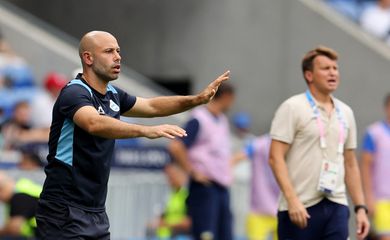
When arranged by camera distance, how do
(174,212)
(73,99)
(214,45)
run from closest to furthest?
(73,99), (174,212), (214,45)

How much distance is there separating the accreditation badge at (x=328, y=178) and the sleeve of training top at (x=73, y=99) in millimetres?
2394

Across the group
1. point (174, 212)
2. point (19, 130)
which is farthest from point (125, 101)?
point (19, 130)

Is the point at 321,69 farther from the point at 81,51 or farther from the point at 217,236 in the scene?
the point at 217,236

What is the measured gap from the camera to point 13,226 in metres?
11.1

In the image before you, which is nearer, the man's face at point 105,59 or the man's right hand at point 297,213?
the man's face at point 105,59

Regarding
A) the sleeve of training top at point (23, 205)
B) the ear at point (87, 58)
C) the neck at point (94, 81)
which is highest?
the ear at point (87, 58)

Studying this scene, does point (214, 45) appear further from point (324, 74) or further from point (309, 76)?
Answer: point (324, 74)

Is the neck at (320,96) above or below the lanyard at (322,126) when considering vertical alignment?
above

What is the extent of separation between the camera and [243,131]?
18.9 m

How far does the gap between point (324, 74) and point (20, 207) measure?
120 inches

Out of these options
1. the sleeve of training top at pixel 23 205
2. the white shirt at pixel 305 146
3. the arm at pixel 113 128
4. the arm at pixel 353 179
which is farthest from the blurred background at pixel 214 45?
the arm at pixel 113 128

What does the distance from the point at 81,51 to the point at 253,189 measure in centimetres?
680

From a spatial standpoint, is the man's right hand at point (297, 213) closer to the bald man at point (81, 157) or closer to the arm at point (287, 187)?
the arm at point (287, 187)

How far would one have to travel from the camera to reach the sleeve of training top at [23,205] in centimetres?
1064
